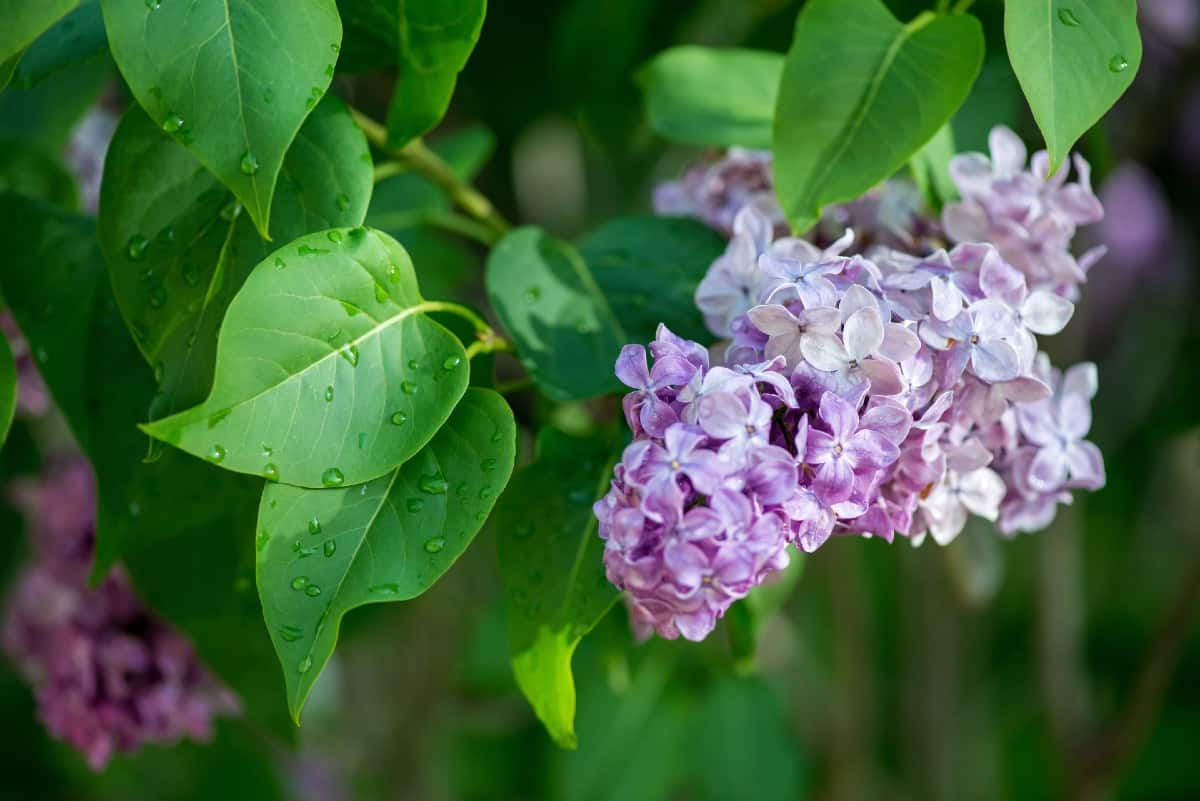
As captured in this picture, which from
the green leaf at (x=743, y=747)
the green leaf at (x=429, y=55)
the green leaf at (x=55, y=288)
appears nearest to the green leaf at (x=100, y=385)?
the green leaf at (x=55, y=288)

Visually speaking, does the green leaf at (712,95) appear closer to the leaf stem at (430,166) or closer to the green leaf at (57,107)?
the leaf stem at (430,166)

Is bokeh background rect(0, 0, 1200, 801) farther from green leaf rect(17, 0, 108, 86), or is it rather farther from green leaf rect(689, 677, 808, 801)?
green leaf rect(17, 0, 108, 86)

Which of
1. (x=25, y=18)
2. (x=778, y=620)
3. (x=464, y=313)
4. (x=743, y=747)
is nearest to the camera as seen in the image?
(x=25, y=18)

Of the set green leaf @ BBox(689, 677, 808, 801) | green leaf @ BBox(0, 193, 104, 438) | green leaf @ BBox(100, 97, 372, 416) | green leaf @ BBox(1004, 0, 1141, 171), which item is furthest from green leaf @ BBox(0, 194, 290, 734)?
green leaf @ BBox(689, 677, 808, 801)

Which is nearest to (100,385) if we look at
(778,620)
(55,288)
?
(55,288)

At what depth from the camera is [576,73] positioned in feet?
3.67

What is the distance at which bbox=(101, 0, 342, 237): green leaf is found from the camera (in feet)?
1.66

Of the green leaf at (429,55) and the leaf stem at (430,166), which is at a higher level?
the green leaf at (429,55)

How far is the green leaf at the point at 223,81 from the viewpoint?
1.66ft

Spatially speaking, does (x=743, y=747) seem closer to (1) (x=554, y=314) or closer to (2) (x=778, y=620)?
(2) (x=778, y=620)

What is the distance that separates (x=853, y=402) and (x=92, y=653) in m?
0.66

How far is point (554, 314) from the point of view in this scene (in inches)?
26.8

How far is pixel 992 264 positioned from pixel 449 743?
162 centimetres

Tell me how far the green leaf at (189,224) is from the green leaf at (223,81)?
0.06 meters
